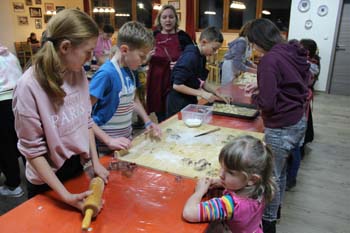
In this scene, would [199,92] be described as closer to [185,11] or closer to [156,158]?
[156,158]

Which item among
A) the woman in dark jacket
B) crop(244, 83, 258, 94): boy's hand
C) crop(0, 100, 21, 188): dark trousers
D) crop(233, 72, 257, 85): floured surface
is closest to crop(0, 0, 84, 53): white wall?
the woman in dark jacket

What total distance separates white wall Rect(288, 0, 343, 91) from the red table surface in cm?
569

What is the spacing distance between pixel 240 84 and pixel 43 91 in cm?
242

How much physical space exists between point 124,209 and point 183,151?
19.3 inches

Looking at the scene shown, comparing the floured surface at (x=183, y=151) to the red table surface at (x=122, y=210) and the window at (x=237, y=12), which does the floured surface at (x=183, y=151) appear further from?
the window at (x=237, y=12)

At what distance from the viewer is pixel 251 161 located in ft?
3.31

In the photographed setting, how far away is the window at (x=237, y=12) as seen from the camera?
707cm

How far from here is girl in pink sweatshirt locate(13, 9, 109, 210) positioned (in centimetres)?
89

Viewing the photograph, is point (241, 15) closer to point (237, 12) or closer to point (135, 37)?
point (237, 12)

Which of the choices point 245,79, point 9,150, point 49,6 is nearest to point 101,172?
point 9,150

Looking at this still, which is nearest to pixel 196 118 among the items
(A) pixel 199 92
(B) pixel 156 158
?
(A) pixel 199 92

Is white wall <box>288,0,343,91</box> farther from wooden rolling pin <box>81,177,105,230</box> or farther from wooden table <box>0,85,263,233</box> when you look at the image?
wooden rolling pin <box>81,177,105,230</box>

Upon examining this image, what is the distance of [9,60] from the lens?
2223mm

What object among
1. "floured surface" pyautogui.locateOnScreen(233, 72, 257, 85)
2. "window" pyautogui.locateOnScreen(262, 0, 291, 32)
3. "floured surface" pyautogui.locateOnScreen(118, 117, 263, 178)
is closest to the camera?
"floured surface" pyautogui.locateOnScreen(118, 117, 263, 178)
